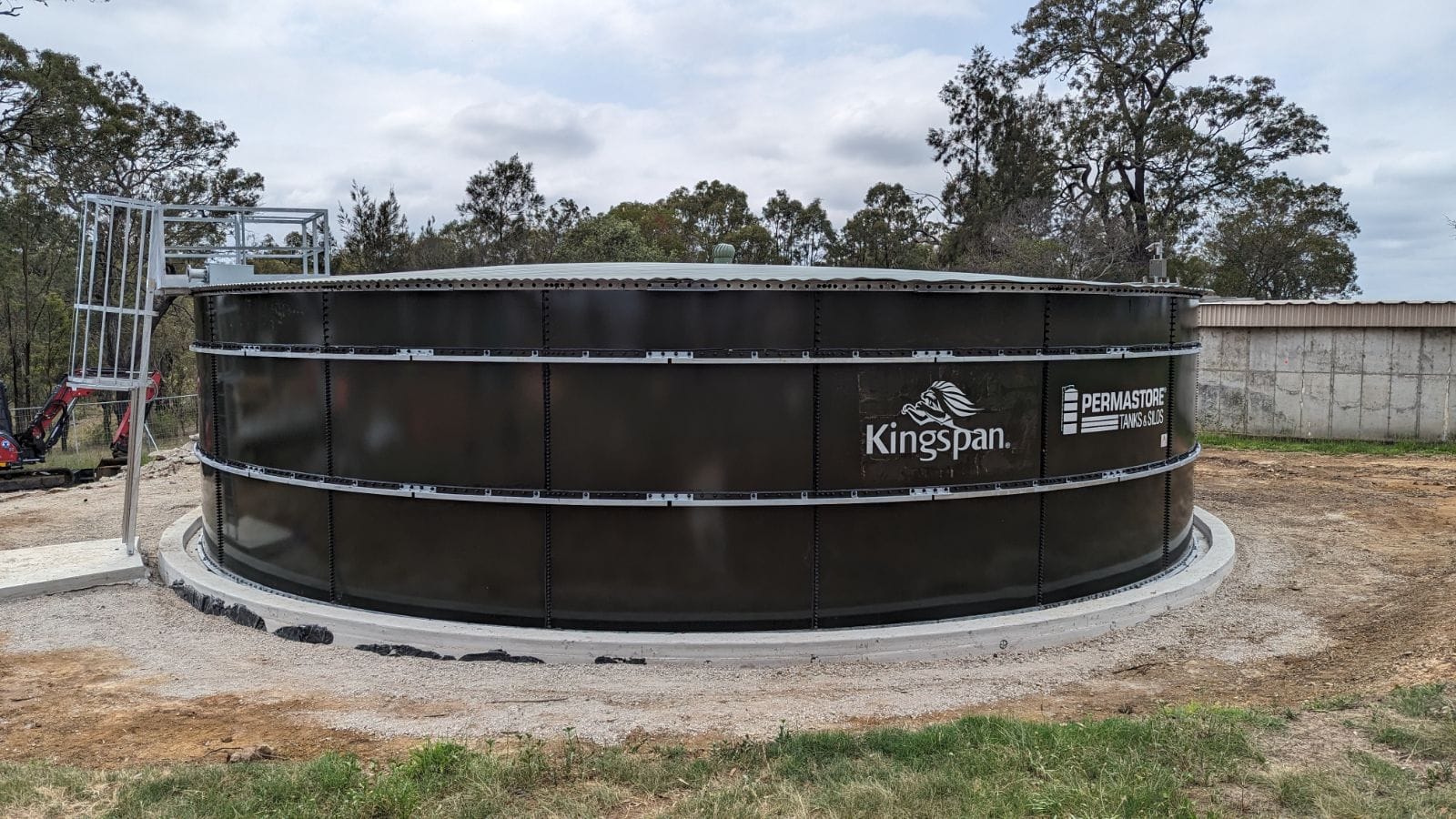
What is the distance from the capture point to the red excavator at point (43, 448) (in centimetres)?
1981

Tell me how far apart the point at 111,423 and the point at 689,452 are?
32393 millimetres

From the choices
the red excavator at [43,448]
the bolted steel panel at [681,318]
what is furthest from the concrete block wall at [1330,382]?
the red excavator at [43,448]

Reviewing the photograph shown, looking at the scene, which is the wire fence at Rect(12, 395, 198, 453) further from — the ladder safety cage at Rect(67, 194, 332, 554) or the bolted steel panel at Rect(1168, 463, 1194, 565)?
the bolted steel panel at Rect(1168, 463, 1194, 565)

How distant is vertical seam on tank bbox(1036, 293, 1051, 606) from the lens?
9234 mm

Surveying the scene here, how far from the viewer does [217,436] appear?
10.7 metres

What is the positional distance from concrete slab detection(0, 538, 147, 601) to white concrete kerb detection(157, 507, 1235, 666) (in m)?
1.62

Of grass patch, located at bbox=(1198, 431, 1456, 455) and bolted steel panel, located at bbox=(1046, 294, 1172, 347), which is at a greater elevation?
bolted steel panel, located at bbox=(1046, 294, 1172, 347)

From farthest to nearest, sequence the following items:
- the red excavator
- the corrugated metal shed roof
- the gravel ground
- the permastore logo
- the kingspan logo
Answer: the corrugated metal shed roof, the red excavator, the permastore logo, the kingspan logo, the gravel ground

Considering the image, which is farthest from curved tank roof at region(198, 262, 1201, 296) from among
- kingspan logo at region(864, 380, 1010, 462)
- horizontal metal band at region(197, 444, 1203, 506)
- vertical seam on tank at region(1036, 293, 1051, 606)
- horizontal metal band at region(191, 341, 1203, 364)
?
horizontal metal band at region(197, 444, 1203, 506)

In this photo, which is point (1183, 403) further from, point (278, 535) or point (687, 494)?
point (278, 535)

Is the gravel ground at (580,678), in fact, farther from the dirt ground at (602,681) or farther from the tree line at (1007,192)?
the tree line at (1007,192)

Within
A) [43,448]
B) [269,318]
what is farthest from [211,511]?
[43,448]

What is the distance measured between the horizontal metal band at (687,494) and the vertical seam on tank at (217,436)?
62.2 inches

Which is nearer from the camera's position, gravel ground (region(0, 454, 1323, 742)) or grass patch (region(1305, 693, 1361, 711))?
grass patch (region(1305, 693, 1361, 711))
